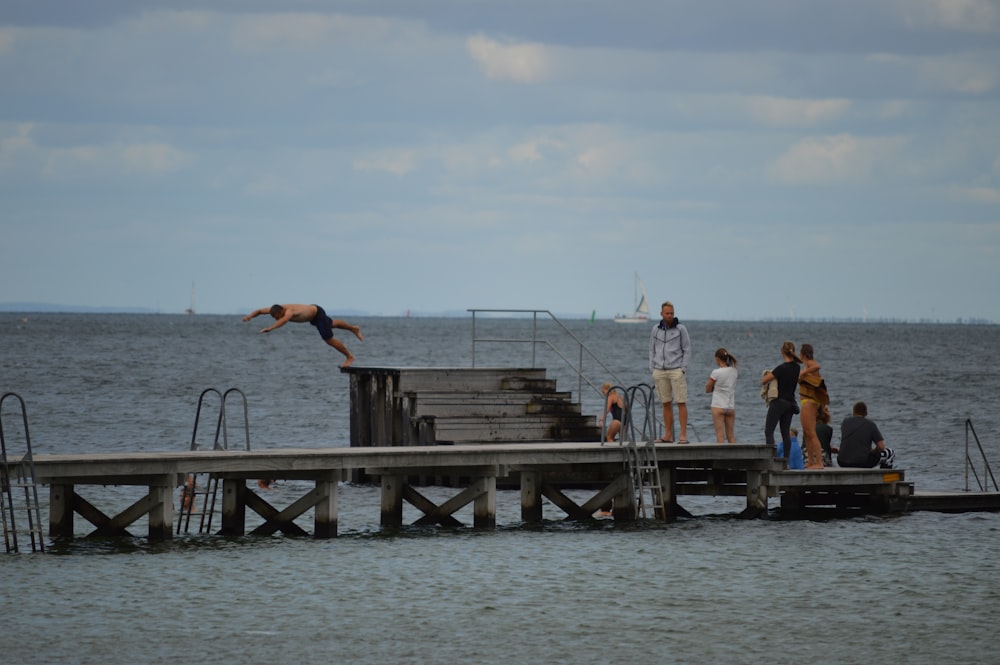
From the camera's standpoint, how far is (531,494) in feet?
78.6

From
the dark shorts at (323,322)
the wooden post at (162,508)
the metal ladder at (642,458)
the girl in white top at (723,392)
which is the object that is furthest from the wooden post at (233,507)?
the girl in white top at (723,392)

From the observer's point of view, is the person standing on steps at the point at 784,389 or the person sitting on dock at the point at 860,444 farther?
the person sitting on dock at the point at 860,444

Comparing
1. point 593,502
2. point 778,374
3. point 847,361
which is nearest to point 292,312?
point 593,502

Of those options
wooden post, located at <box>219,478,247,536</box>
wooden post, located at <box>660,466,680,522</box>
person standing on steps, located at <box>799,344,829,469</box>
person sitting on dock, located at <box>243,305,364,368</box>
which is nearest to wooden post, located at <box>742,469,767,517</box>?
person standing on steps, located at <box>799,344,829,469</box>

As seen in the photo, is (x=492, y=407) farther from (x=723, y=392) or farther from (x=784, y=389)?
(x=784, y=389)

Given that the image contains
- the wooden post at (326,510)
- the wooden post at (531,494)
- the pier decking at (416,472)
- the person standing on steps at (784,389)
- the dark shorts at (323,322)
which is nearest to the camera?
the pier decking at (416,472)

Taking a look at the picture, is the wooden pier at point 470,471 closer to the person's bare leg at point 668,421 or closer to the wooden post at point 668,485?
the wooden post at point 668,485

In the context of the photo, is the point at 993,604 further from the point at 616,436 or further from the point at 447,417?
the point at 447,417

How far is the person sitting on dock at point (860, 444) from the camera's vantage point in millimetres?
24219

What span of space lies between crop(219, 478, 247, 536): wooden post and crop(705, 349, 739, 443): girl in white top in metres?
6.97

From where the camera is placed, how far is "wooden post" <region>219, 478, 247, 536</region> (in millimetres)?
22562

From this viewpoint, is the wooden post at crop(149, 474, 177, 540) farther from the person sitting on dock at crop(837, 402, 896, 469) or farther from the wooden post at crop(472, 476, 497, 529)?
the person sitting on dock at crop(837, 402, 896, 469)

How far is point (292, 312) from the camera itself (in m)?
23.4

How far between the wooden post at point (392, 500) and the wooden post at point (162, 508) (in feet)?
11.2
